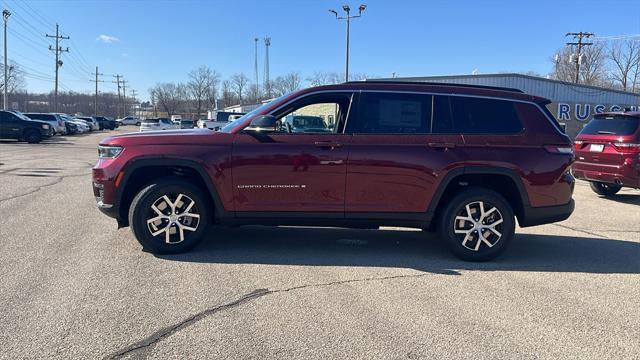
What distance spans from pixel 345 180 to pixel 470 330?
2112mm

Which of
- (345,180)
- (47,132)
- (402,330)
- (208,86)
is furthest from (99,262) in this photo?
(208,86)

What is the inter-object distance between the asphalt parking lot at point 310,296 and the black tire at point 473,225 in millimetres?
178

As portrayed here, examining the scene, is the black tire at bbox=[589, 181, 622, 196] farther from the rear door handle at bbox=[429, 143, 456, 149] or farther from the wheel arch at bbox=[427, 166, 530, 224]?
the rear door handle at bbox=[429, 143, 456, 149]

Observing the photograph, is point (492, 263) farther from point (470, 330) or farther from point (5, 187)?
point (5, 187)

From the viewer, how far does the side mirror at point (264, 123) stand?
501cm

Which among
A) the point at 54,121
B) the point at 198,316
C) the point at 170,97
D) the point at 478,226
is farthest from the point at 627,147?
the point at 170,97

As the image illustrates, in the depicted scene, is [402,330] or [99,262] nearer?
[402,330]

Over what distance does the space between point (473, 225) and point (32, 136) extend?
2777cm

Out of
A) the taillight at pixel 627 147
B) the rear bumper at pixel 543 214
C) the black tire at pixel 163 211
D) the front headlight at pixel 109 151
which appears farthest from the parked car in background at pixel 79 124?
the rear bumper at pixel 543 214

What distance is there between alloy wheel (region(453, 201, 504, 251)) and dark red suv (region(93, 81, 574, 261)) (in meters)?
0.01

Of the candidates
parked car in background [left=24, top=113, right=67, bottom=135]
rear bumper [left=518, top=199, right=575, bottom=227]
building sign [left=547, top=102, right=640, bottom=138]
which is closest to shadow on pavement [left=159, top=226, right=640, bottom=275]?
rear bumper [left=518, top=199, right=575, bottom=227]

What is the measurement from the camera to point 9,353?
10.2ft

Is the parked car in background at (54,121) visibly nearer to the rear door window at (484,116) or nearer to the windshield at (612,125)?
the windshield at (612,125)

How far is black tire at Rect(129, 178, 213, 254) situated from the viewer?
5125mm
